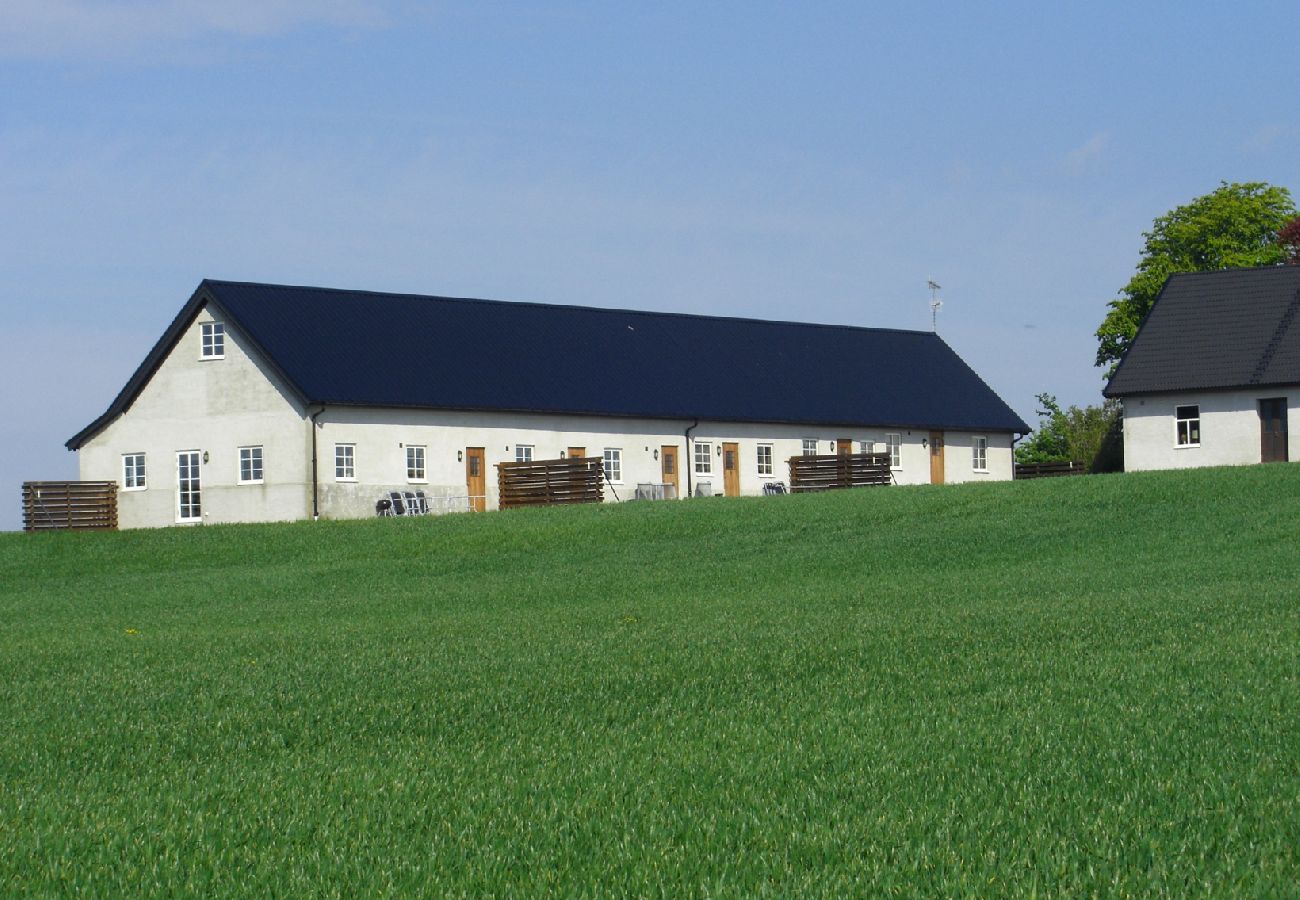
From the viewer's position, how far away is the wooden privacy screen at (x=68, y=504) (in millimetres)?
47531

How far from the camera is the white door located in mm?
48875

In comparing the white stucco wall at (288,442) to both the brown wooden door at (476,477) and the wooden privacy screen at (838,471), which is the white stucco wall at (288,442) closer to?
the brown wooden door at (476,477)

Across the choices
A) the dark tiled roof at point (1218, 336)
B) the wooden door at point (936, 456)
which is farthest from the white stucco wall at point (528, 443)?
the dark tiled roof at point (1218, 336)

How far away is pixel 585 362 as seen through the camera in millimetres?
53875

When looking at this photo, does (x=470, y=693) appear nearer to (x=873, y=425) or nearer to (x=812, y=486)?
(x=812, y=486)

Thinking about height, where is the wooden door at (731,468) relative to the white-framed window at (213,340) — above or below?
below

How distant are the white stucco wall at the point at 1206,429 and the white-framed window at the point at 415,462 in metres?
22.6

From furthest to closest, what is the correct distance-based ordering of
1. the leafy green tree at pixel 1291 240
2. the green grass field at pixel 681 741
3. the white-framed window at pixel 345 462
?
the leafy green tree at pixel 1291 240 < the white-framed window at pixel 345 462 < the green grass field at pixel 681 741

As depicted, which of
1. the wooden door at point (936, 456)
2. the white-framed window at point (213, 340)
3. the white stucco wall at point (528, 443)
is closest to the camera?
the white stucco wall at point (528, 443)

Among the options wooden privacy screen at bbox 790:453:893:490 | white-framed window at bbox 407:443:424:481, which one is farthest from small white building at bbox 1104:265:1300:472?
white-framed window at bbox 407:443:424:481

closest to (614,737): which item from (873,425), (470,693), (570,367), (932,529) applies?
(470,693)

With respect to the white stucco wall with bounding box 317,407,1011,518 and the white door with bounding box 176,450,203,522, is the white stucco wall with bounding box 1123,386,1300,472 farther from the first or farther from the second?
the white door with bounding box 176,450,203,522

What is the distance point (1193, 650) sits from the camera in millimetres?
13539

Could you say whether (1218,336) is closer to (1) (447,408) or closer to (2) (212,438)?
(1) (447,408)
